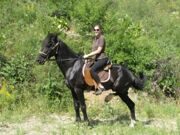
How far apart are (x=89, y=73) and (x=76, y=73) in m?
0.40

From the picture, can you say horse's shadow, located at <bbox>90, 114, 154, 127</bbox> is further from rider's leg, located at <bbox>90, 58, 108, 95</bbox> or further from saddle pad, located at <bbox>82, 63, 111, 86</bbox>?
rider's leg, located at <bbox>90, 58, 108, 95</bbox>

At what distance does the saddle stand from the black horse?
0.11 m

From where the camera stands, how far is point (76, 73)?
1202 centimetres

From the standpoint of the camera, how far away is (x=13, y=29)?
19.9m

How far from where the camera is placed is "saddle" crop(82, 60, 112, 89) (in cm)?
1187

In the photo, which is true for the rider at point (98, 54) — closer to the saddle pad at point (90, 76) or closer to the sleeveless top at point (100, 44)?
the sleeveless top at point (100, 44)

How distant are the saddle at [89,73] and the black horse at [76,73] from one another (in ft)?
0.37

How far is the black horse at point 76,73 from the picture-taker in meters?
11.9

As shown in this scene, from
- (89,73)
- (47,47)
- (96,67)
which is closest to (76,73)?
(89,73)

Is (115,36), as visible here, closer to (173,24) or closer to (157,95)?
(157,95)

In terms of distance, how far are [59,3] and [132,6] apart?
468cm

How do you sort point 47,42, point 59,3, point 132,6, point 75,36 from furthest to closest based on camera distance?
point 132,6 → point 59,3 → point 75,36 → point 47,42

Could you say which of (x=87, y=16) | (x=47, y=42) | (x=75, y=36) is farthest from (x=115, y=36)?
(x=47, y=42)

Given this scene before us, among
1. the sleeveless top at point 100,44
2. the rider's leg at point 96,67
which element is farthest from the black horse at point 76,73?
the sleeveless top at point 100,44
